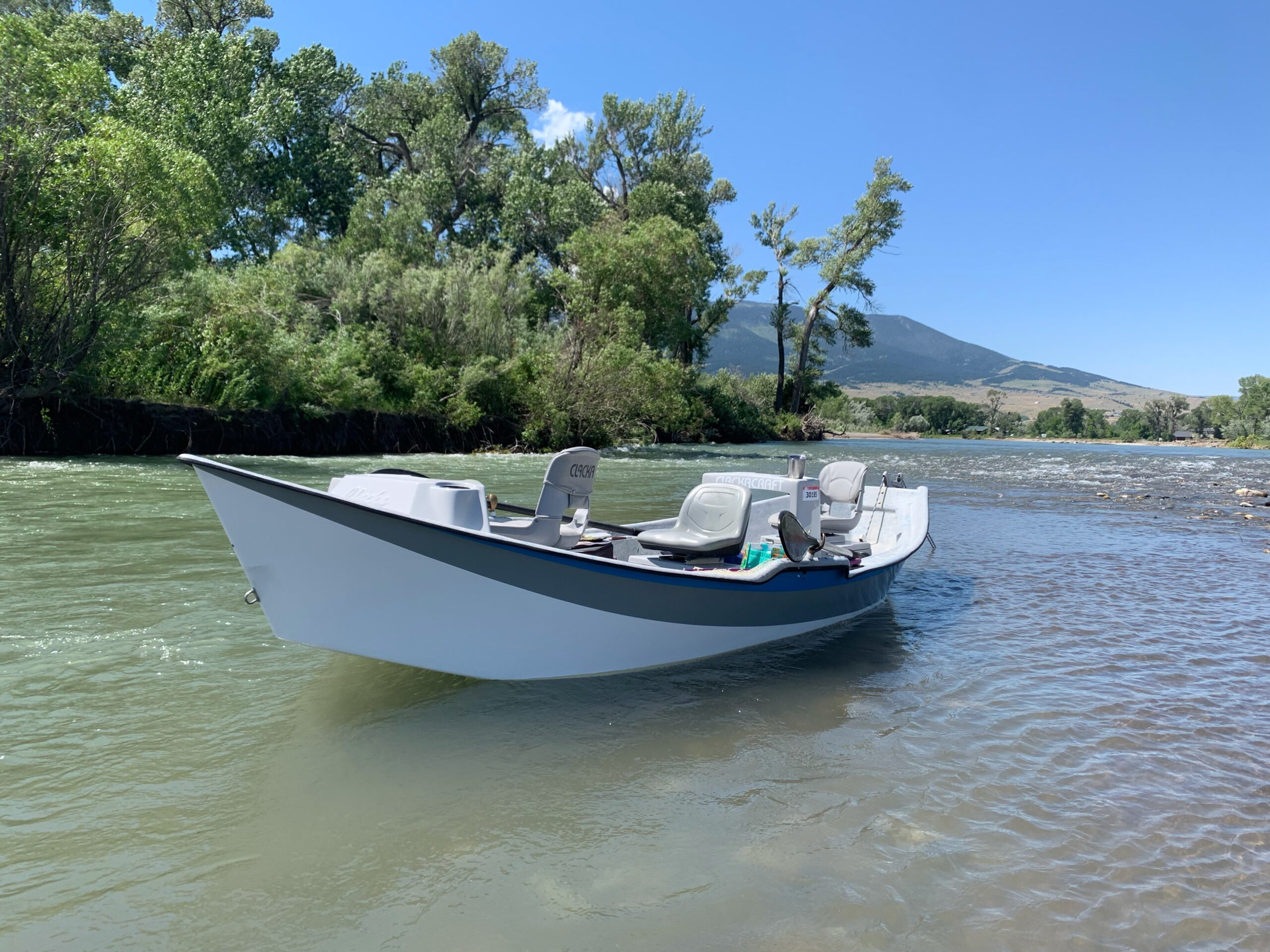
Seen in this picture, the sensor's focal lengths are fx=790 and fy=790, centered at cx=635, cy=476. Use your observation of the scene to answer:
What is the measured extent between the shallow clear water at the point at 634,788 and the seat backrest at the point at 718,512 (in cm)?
114

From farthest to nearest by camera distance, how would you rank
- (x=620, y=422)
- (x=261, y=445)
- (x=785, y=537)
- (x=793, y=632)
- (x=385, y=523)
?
(x=620, y=422) → (x=261, y=445) → (x=793, y=632) → (x=785, y=537) → (x=385, y=523)

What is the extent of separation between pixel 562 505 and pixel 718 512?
5.08 feet

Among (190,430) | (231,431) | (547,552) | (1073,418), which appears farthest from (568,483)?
(1073,418)

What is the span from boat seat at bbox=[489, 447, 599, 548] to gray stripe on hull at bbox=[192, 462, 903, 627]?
897mm

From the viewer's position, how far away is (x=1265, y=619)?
26.4 ft

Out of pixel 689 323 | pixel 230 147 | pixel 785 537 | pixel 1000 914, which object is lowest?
pixel 1000 914

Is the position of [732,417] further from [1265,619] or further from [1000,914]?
[1000,914]

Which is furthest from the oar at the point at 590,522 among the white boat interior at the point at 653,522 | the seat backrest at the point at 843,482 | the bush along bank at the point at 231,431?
the bush along bank at the point at 231,431

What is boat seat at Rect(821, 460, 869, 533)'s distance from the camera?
10.5m

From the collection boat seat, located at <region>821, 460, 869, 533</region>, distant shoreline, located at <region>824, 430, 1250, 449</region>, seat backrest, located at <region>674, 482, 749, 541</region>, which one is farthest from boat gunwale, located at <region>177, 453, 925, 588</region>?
distant shoreline, located at <region>824, 430, 1250, 449</region>

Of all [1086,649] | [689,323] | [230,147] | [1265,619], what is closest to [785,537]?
[1086,649]

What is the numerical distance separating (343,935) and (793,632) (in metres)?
4.91

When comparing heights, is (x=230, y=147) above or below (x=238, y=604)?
above

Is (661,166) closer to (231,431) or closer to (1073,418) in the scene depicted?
(231,431)
